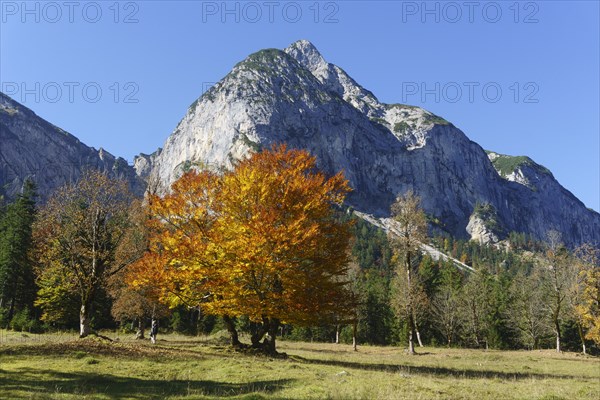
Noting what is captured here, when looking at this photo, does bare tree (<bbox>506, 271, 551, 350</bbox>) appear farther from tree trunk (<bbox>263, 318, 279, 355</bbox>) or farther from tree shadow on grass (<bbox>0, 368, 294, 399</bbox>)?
tree shadow on grass (<bbox>0, 368, 294, 399</bbox>)

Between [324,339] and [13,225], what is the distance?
57878mm

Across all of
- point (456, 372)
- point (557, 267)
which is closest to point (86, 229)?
point (456, 372)

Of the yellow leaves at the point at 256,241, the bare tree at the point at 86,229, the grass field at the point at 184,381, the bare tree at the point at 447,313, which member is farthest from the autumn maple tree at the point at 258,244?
the bare tree at the point at 447,313

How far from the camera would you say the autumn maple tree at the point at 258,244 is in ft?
74.3

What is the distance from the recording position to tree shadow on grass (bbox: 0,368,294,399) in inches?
510

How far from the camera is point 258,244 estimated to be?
21984 millimetres

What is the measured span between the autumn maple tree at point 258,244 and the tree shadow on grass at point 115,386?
7518 millimetres

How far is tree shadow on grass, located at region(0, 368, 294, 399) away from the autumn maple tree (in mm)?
7518

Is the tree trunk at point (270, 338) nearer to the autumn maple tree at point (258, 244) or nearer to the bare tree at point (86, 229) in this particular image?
the autumn maple tree at point (258, 244)

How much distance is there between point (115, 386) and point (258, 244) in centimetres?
964

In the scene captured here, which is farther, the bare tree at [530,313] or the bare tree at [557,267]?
the bare tree at [530,313]

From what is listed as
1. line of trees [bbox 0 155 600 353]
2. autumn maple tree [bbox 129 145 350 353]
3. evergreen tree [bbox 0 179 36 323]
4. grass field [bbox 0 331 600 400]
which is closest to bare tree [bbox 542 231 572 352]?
line of trees [bbox 0 155 600 353]

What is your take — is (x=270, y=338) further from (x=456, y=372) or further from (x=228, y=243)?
(x=456, y=372)

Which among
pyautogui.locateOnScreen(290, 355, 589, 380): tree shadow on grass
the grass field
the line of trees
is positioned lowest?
pyautogui.locateOnScreen(290, 355, 589, 380): tree shadow on grass
